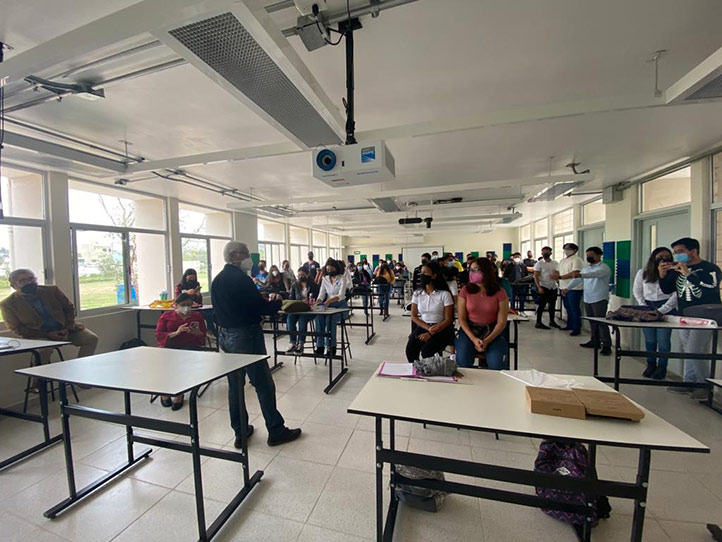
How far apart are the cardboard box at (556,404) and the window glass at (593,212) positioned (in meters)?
6.61

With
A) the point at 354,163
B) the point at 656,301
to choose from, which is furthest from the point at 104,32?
the point at 656,301

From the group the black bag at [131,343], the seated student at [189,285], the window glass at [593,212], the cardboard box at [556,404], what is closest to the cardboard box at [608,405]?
the cardboard box at [556,404]

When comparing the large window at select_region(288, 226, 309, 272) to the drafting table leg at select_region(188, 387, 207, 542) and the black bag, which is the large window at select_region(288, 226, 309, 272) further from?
the drafting table leg at select_region(188, 387, 207, 542)

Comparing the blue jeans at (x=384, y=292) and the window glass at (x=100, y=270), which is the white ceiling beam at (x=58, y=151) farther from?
the blue jeans at (x=384, y=292)

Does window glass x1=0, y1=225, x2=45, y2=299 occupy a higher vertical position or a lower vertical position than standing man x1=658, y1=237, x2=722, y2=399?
higher

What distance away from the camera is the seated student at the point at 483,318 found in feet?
8.87

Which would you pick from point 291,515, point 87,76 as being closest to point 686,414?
point 291,515

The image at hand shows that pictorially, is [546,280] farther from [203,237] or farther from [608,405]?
[203,237]

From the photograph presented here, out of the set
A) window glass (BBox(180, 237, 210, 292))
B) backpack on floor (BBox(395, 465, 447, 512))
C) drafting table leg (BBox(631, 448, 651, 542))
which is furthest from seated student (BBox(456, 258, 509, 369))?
window glass (BBox(180, 237, 210, 292))

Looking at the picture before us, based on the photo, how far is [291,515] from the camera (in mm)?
1805

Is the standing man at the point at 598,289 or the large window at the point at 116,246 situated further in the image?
the standing man at the point at 598,289

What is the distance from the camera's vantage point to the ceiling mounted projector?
214cm

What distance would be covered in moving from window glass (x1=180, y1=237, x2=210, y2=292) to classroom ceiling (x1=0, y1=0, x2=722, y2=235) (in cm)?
232

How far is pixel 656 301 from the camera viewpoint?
3633 mm
